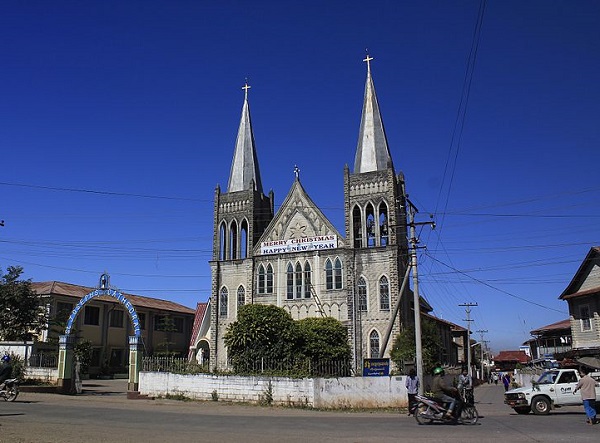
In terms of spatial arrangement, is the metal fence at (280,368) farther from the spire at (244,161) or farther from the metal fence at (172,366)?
the spire at (244,161)

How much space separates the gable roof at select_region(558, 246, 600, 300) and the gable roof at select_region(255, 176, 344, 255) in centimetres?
1704

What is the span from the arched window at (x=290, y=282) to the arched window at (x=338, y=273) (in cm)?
341

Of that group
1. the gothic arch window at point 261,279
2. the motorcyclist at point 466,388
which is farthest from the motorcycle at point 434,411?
the gothic arch window at point 261,279

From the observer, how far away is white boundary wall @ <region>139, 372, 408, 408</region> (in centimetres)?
2164

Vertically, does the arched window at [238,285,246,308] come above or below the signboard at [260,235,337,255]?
below

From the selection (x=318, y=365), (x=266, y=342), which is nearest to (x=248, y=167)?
(x=266, y=342)

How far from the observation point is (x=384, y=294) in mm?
39562

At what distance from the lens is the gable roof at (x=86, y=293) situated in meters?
46.3

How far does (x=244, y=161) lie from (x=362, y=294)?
16.8 metres

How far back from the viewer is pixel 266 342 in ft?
109

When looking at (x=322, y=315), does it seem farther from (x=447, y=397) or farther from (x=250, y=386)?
(x=447, y=397)

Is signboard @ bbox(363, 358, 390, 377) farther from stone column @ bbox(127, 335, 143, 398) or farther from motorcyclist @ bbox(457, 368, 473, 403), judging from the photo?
stone column @ bbox(127, 335, 143, 398)

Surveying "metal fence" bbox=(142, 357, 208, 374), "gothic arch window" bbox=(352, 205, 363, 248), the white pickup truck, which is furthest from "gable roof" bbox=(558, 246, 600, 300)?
"metal fence" bbox=(142, 357, 208, 374)

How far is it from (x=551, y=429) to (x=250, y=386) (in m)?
12.5
